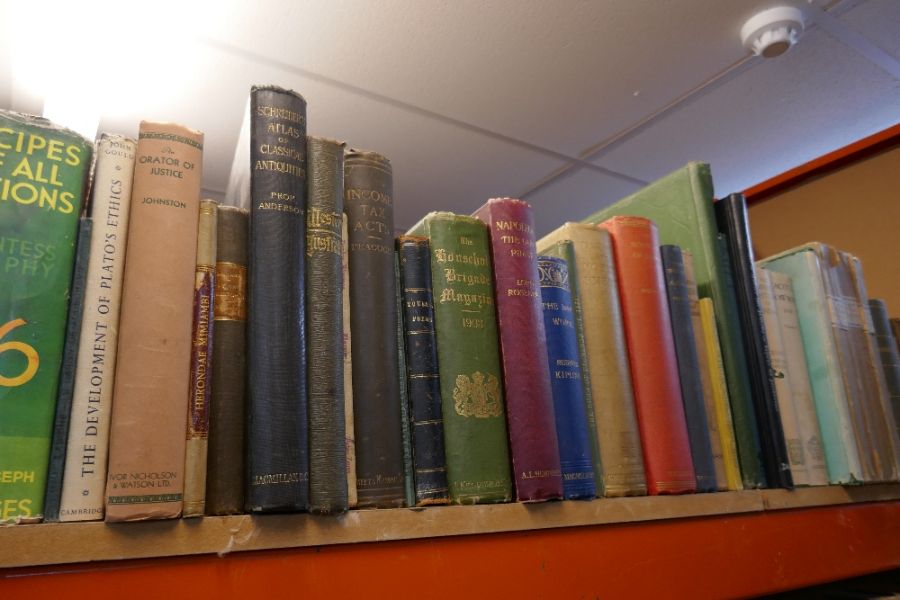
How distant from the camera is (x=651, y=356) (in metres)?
0.73

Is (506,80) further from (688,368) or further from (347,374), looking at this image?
(347,374)

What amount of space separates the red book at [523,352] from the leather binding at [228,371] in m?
0.25

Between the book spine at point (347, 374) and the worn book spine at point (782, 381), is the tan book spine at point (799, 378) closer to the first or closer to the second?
the worn book spine at point (782, 381)

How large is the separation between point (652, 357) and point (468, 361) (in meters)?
0.24

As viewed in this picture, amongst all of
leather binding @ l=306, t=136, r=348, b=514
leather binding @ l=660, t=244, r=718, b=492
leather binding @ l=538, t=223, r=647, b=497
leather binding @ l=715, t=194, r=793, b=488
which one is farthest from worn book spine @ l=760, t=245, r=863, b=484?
leather binding @ l=306, t=136, r=348, b=514

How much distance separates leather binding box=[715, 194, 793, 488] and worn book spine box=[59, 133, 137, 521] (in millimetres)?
717

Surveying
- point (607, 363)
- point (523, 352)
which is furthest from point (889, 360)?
point (523, 352)

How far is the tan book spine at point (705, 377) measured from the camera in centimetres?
76

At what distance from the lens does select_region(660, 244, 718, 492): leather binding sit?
736mm

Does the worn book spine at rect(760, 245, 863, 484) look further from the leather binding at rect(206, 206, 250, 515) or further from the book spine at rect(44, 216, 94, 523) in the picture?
the book spine at rect(44, 216, 94, 523)

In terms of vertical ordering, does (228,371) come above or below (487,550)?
above

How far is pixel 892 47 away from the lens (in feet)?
4.78

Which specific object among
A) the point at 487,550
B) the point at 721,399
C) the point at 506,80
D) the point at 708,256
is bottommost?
the point at 487,550

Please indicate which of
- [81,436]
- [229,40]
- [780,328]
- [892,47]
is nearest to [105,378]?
[81,436]
